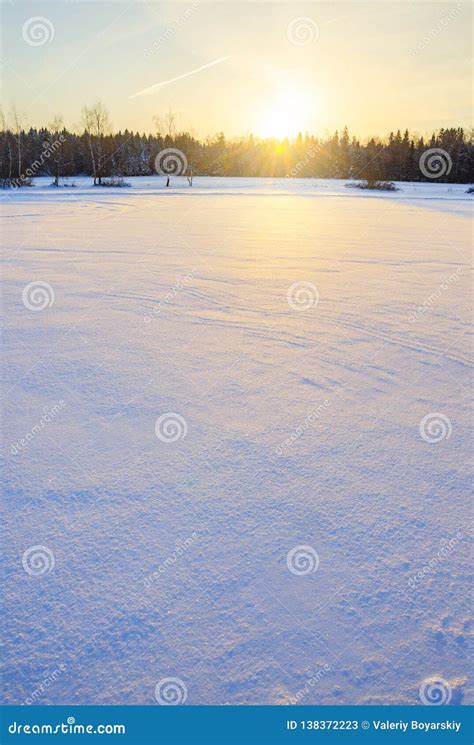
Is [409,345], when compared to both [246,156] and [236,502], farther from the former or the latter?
[246,156]

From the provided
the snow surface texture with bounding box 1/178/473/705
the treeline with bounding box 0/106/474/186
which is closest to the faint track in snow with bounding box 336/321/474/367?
the snow surface texture with bounding box 1/178/473/705

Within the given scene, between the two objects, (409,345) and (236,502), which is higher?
(409,345)

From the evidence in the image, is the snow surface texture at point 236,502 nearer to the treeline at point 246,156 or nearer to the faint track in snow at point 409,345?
the faint track in snow at point 409,345

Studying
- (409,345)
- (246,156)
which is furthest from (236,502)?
(246,156)

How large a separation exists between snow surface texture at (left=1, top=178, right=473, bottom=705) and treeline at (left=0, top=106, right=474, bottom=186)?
58.6m

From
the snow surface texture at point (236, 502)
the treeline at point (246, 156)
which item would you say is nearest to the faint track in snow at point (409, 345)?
the snow surface texture at point (236, 502)

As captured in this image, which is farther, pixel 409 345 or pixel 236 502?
pixel 409 345

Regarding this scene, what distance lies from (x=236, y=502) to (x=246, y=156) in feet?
277

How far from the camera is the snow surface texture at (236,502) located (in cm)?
174

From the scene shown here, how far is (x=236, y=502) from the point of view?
7.98 feet

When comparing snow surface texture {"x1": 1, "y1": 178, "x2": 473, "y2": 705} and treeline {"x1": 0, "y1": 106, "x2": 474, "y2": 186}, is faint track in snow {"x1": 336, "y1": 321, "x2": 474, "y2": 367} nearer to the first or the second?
snow surface texture {"x1": 1, "y1": 178, "x2": 473, "y2": 705}
